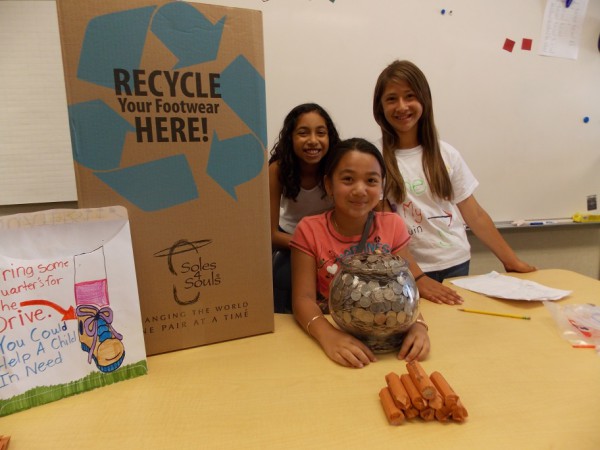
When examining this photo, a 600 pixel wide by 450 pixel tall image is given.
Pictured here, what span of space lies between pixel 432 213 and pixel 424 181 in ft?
0.40

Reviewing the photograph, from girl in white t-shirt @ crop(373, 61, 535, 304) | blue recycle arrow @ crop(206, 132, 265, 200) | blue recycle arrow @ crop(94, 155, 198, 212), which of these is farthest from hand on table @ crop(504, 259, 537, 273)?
blue recycle arrow @ crop(94, 155, 198, 212)

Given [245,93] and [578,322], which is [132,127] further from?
[578,322]

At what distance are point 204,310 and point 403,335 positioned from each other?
41cm

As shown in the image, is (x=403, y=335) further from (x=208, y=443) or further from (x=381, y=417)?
(x=208, y=443)

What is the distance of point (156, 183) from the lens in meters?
0.70

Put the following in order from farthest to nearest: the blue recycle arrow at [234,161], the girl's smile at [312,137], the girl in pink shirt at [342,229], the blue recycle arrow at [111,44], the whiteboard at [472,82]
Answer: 1. the whiteboard at [472,82]
2. the girl's smile at [312,137]
3. the girl in pink shirt at [342,229]
4. the blue recycle arrow at [234,161]
5. the blue recycle arrow at [111,44]

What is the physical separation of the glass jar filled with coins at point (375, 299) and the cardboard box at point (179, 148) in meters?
0.19

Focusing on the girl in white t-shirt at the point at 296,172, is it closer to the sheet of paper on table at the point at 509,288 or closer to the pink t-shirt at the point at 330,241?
the pink t-shirt at the point at 330,241

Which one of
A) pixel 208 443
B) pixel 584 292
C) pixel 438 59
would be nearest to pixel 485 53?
pixel 438 59

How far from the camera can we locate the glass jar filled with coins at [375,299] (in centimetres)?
68

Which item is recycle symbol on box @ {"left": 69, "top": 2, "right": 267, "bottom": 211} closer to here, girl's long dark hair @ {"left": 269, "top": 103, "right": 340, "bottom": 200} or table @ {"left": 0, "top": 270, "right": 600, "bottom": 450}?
table @ {"left": 0, "top": 270, "right": 600, "bottom": 450}

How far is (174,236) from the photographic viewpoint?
0.72 metres

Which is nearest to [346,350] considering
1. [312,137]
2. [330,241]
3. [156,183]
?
[330,241]

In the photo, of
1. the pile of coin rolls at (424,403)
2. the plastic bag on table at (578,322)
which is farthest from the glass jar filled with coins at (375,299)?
the plastic bag on table at (578,322)
